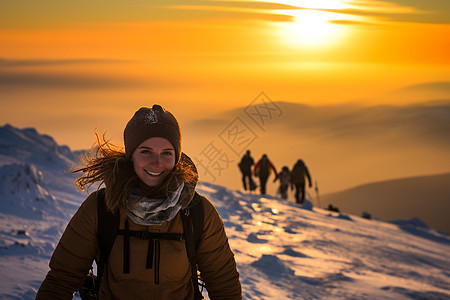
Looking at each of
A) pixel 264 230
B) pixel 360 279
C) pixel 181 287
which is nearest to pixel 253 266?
pixel 360 279

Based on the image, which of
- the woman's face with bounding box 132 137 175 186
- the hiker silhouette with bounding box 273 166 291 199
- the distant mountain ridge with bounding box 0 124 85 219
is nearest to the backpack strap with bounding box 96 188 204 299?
the woman's face with bounding box 132 137 175 186

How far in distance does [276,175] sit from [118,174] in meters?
17.3

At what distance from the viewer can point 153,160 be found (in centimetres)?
295

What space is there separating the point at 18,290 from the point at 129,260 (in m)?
3.10

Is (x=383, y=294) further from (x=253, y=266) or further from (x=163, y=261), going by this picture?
(x=163, y=261)

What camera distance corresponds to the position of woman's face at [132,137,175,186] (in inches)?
116

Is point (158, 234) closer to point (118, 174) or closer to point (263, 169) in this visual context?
point (118, 174)

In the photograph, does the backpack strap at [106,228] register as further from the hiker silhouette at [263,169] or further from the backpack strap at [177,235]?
the hiker silhouette at [263,169]

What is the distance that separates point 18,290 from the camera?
17.6ft

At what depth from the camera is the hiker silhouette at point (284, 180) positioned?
20.1 m

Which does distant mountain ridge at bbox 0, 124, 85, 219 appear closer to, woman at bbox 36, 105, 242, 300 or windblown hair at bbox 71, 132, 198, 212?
windblown hair at bbox 71, 132, 198, 212

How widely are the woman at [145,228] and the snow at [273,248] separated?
2711 millimetres

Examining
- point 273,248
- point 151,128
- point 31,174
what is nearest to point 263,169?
point 273,248

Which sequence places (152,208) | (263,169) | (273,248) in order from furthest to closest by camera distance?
(263,169) < (273,248) < (152,208)
